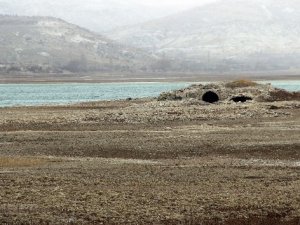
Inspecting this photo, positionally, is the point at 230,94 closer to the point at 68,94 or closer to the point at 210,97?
the point at 210,97

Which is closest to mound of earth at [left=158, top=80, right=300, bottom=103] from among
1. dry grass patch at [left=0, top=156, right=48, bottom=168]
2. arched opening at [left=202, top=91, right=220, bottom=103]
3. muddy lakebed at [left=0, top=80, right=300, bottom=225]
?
arched opening at [left=202, top=91, right=220, bottom=103]

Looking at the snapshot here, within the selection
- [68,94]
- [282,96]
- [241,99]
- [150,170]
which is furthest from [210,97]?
[68,94]

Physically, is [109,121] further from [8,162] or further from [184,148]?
[8,162]

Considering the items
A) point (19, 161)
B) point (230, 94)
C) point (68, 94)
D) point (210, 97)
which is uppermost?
point (19, 161)

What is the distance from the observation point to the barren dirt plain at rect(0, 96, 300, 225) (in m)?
17.2

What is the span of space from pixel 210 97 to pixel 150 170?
35173mm

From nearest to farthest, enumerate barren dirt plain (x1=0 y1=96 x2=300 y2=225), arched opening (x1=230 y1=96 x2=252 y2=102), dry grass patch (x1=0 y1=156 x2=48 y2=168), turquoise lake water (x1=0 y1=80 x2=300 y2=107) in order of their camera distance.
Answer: barren dirt plain (x1=0 y1=96 x2=300 y2=225) < dry grass patch (x1=0 y1=156 x2=48 y2=168) < arched opening (x1=230 y1=96 x2=252 y2=102) < turquoise lake water (x1=0 y1=80 x2=300 y2=107)

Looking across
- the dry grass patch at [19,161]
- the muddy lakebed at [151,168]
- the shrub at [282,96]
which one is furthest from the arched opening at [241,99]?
the dry grass patch at [19,161]

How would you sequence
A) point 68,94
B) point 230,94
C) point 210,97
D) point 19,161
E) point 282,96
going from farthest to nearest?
point 68,94
point 282,96
point 230,94
point 210,97
point 19,161

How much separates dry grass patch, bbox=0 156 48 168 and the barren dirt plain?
0.04 meters

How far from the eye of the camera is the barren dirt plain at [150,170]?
56.4 ft

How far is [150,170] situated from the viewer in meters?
23.9

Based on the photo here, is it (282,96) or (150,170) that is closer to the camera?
(150,170)

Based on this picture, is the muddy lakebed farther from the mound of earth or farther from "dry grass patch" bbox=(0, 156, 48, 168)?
Result: the mound of earth
